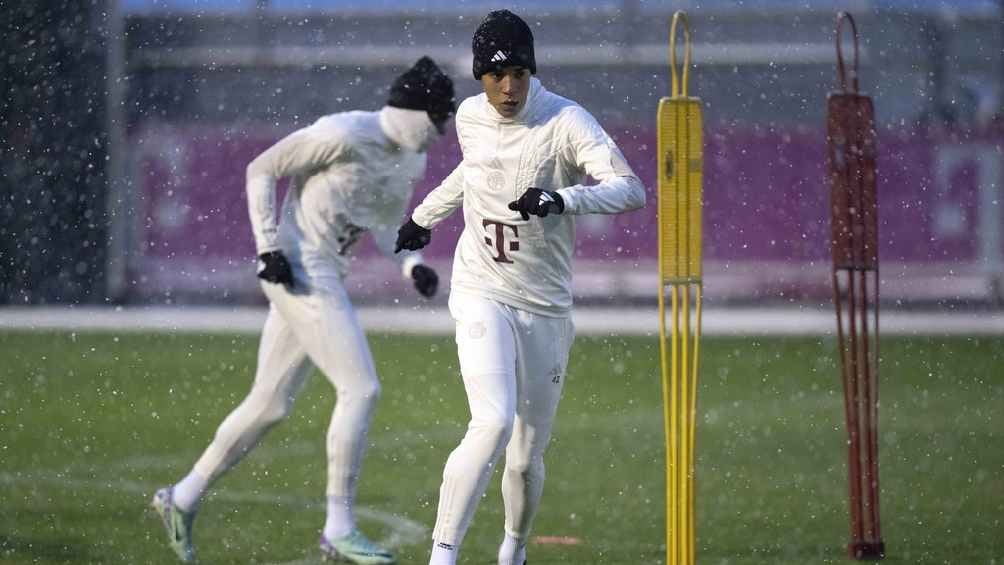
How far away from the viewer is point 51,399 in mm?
14211

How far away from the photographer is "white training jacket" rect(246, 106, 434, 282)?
7.80 m

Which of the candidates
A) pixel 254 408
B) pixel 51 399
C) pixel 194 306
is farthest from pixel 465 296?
pixel 194 306

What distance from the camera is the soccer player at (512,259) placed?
606 cm

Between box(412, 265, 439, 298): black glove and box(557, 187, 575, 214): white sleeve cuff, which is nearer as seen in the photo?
box(557, 187, 575, 214): white sleeve cuff

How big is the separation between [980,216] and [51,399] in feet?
49.5

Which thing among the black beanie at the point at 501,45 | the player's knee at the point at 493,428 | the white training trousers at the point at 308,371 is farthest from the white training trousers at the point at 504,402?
the white training trousers at the point at 308,371

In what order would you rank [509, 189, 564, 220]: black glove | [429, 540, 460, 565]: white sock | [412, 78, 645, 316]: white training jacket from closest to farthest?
[509, 189, 564, 220]: black glove < [429, 540, 460, 565]: white sock < [412, 78, 645, 316]: white training jacket

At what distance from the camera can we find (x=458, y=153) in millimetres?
25828

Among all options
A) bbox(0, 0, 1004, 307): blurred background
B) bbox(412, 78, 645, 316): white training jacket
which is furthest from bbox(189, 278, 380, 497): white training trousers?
bbox(0, 0, 1004, 307): blurred background

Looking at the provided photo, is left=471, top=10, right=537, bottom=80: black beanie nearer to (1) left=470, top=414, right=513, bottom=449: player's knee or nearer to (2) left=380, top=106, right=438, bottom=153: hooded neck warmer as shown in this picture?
(1) left=470, top=414, right=513, bottom=449: player's knee

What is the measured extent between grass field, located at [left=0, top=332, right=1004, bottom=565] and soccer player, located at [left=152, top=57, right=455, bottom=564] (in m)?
0.33

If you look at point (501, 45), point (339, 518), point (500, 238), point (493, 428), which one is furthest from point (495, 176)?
point (339, 518)

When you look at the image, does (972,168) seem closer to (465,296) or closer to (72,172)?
(72,172)

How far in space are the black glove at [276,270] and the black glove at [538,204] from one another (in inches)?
84.9
